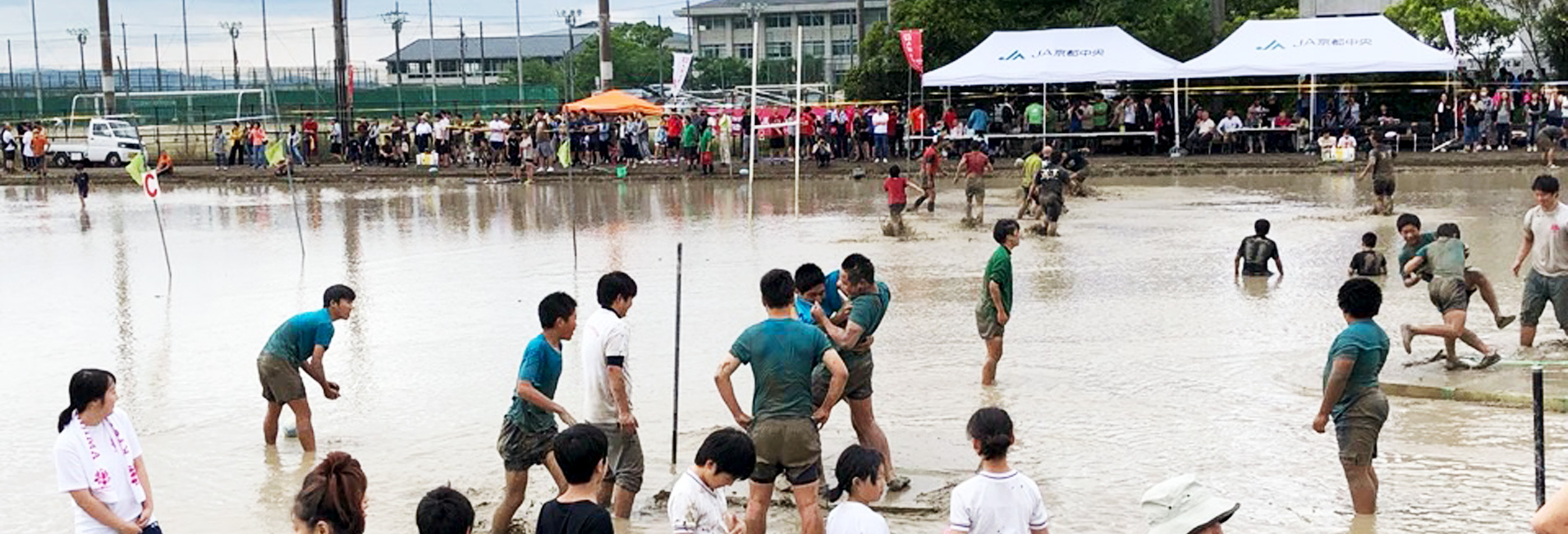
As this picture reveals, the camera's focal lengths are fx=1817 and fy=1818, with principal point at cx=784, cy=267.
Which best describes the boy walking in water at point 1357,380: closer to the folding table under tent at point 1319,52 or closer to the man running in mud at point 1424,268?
the man running in mud at point 1424,268

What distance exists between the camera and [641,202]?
108 ft

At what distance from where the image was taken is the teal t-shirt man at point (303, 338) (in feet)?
36.7

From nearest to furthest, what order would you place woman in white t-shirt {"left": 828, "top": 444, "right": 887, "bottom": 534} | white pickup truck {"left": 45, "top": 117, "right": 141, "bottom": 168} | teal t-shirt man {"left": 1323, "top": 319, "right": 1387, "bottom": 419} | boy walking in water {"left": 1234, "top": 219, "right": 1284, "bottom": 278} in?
woman in white t-shirt {"left": 828, "top": 444, "right": 887, "bottom": 534} → teal t-shirt man {"left": 1323, "top": 319, "right": 1387, "bottom": 419} → boy walking in water {"left": 1234, "top": 219, "right": 1284, "bottom": 278} → white pickup truck {"left": 45, "top": 117, "right": 141, "bottom": 168}

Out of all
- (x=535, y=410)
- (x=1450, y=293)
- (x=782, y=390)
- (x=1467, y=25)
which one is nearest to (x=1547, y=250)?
(x=1450, y=293)

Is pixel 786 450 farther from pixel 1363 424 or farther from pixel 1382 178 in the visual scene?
pixel 1382 178

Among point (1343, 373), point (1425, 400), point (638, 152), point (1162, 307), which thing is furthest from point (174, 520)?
point (638, 152)

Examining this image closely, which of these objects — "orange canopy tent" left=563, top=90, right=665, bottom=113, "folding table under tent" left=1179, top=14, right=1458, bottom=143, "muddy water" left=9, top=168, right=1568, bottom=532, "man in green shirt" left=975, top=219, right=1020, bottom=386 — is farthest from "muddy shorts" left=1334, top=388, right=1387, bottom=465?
"orange canopy tent" left=563, top=90, right=665, bottom=113

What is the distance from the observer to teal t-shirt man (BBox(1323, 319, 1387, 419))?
8594mm

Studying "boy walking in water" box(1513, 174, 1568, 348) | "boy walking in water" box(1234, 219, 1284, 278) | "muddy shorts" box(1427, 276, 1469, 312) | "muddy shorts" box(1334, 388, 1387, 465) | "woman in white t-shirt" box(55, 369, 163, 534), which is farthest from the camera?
"boy walking in water" box(1234, 219, 1284, 278)

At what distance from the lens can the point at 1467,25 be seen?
4178cm

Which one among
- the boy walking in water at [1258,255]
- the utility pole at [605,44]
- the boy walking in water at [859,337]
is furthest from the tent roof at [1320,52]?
the boy walking in water at [859,337]

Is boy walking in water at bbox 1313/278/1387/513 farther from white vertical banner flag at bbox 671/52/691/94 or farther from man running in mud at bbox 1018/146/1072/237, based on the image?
white vertical banner flag at bbox 671/52/691/94

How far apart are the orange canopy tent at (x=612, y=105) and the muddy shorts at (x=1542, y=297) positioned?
96.1 feet

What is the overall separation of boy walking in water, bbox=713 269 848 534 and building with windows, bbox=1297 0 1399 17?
149 ft
